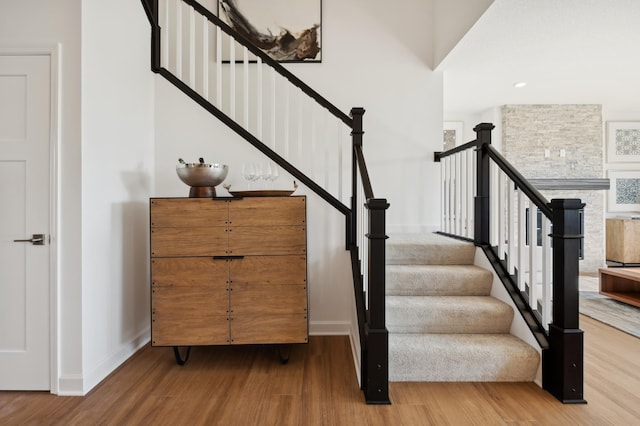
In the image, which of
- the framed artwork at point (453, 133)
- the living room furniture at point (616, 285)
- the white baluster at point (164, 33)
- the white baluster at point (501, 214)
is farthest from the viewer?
the framed artwork at point (453, 133)

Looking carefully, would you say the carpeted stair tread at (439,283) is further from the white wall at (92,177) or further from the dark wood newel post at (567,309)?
the white wall at (92,177)

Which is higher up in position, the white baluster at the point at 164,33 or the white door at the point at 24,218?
the white baluster at the point at 164,33

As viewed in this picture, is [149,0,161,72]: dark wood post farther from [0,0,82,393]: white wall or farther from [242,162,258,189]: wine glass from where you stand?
[242,162,258,189]: wine glass

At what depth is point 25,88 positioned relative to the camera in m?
2.13

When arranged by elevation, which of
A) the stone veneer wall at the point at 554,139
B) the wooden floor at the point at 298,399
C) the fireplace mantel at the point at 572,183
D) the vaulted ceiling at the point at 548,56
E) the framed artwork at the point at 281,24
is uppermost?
the framed artwork at the point at 281,24

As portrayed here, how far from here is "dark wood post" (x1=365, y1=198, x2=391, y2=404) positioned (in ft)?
6.59

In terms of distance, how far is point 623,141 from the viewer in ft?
20.1

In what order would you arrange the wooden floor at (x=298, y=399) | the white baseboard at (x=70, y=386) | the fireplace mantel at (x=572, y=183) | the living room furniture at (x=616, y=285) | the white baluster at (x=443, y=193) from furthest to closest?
the fireplace mantel at (x=572, y=183)
the living room furniture at (x=616, y=285)
the white baluster at (x=443, y=193)
the white baseboard at (x=70, y=386)
the wooden floor at (x=298, y=399)

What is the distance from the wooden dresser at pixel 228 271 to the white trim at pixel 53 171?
53cm

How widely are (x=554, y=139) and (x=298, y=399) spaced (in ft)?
18.6

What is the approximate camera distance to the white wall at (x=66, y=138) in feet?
6.92

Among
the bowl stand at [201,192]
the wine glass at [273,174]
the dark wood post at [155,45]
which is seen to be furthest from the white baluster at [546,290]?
the dark wood post at [155,45]

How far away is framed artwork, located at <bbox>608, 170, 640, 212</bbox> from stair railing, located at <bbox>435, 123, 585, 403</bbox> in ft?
14.9

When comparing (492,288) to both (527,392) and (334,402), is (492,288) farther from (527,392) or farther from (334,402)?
(334,402)
